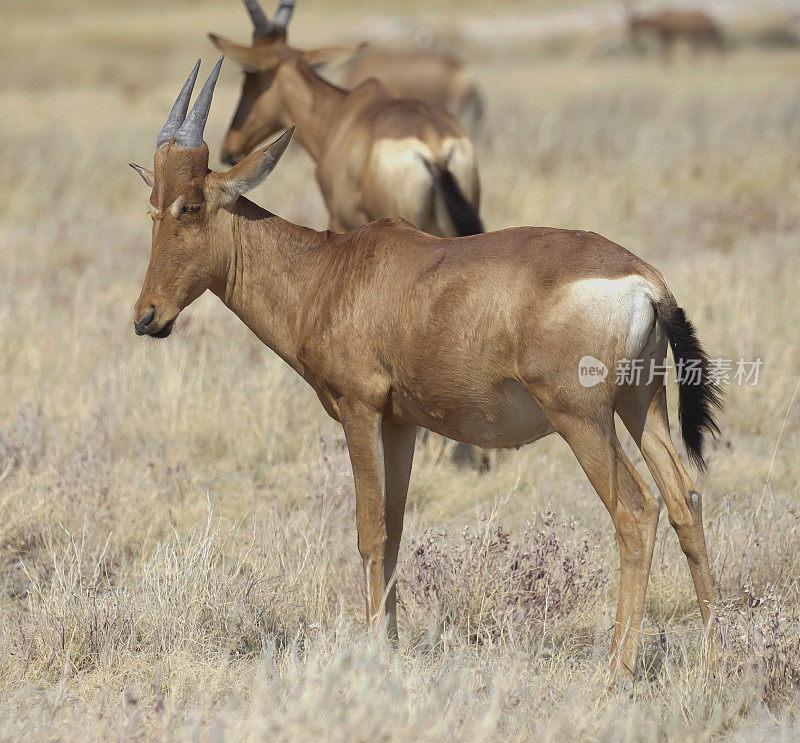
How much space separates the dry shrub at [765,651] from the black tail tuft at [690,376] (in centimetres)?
67

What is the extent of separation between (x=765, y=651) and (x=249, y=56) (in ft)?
20.9

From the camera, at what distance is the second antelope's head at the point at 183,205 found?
15.1ft

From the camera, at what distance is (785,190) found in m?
13.2

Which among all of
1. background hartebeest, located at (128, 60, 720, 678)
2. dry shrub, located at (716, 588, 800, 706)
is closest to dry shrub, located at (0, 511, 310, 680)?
background hartebeest, located at (128, 60, 720, 678)

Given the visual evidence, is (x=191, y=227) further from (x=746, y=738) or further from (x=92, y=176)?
(x=92, y=176)

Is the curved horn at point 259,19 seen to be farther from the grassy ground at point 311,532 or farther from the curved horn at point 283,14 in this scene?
the grassy ground at point 311,532

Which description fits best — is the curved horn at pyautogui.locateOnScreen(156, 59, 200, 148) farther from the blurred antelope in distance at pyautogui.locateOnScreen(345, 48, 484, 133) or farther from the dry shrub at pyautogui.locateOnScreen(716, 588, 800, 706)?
the blurred antelope in distance at pyautogui.locateOnScreen(345, 48, 484, 133)

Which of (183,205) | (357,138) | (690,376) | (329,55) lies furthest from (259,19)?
(690,376)

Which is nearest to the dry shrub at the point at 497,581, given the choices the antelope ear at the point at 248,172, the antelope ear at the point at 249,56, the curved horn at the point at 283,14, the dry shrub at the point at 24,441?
the antelope ear at the point at 248,172

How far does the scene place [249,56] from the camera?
8727 mm

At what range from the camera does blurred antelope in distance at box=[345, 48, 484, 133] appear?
17.9m

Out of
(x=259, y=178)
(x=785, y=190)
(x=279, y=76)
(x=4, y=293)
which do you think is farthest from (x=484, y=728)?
(x=785, y=190)

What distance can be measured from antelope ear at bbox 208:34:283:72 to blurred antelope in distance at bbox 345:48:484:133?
8.79 metres

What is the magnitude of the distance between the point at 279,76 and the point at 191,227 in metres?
4.57
